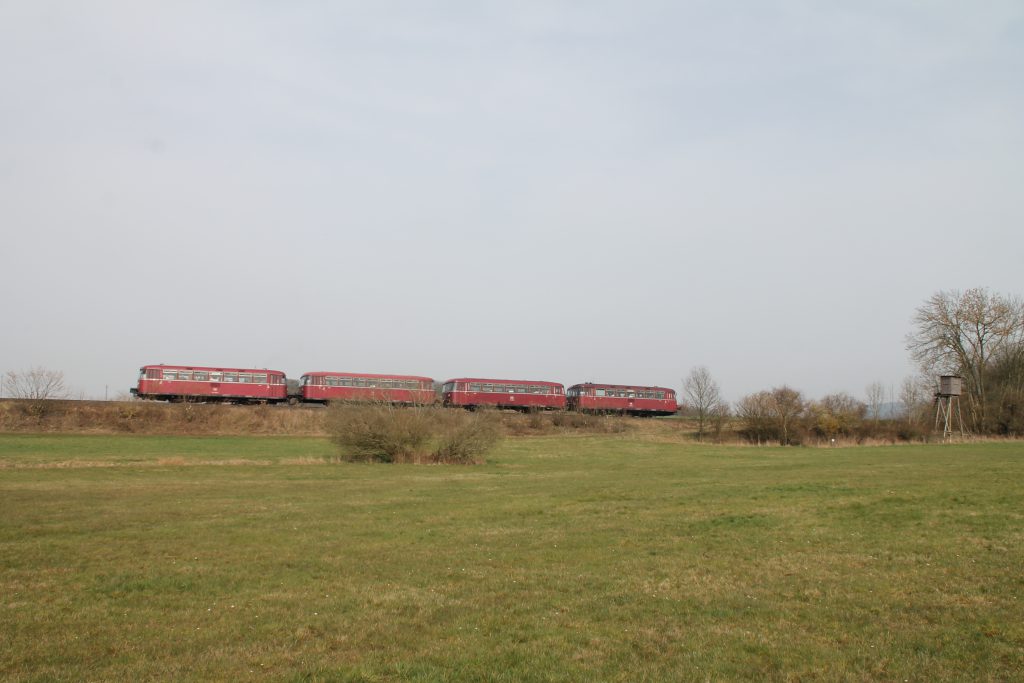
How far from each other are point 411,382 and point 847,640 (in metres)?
65.4

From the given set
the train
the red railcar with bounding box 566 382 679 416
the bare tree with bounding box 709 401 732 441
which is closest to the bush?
the train

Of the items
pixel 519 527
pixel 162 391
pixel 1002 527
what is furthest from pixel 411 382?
pixel 1002 527

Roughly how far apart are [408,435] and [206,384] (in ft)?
131

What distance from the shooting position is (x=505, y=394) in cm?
7700

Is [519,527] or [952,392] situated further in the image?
[952,392]

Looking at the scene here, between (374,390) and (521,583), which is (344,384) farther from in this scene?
(521,583)

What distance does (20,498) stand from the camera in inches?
798

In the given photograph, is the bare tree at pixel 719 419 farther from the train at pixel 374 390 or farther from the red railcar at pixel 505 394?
the red railcar at pixel 505 394

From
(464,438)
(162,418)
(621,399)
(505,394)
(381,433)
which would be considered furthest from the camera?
(621,399)

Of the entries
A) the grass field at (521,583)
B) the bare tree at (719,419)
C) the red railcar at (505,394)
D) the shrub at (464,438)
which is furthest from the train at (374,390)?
the grass field at (521,583)

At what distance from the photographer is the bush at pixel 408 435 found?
36625mm

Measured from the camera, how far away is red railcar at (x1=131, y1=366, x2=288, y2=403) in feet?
224

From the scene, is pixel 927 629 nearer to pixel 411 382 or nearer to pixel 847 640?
pixel 847 640

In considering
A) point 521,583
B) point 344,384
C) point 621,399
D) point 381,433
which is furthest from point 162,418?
point 521,583
